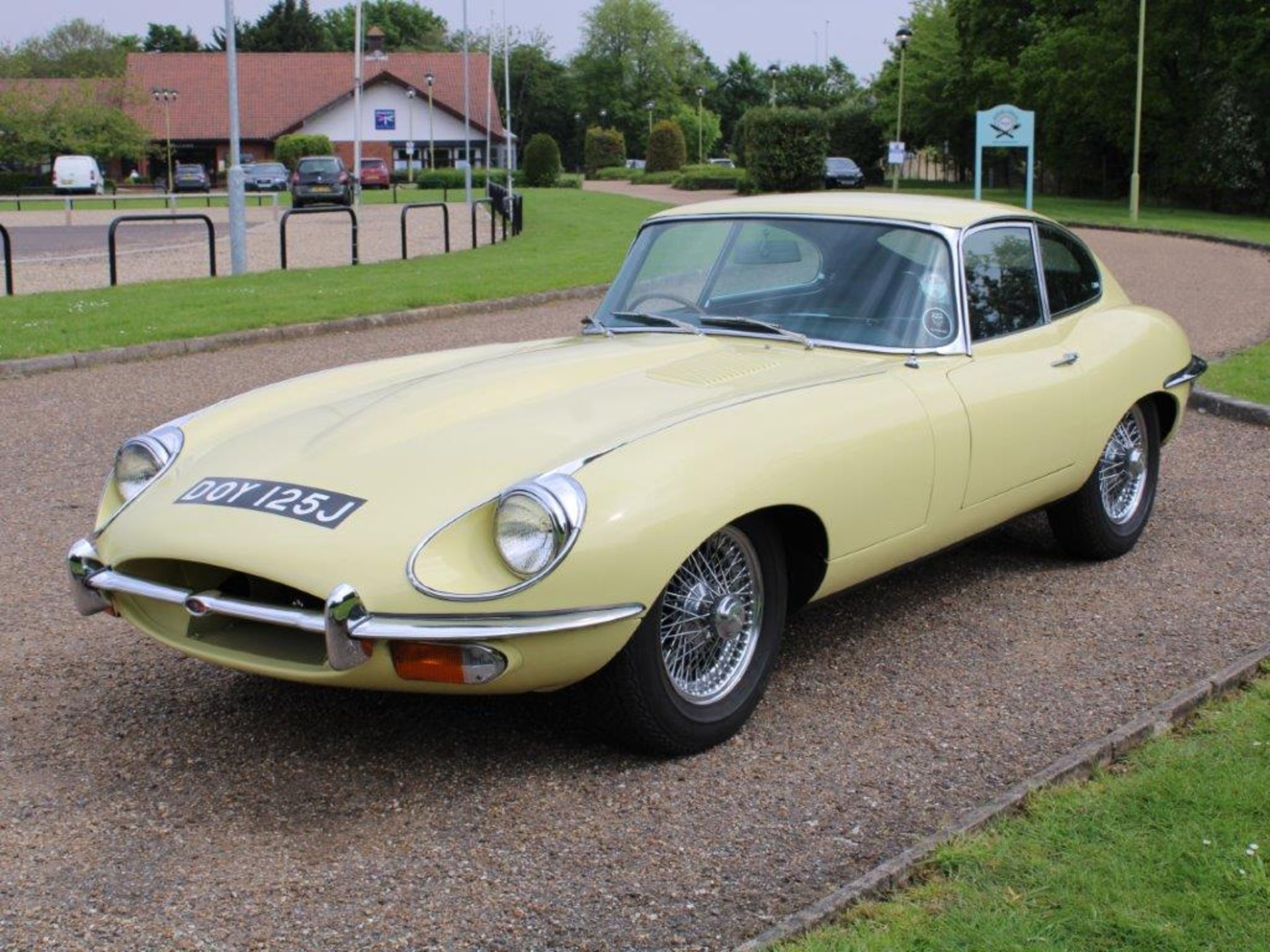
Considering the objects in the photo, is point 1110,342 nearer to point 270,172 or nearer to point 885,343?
point 885,343

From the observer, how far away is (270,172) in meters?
53.9

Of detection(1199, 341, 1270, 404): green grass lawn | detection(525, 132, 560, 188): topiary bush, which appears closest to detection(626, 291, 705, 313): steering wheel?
detection(1199, 341, 1270, 404): green grass lawn

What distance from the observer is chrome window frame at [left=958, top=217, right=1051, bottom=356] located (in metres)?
4.99

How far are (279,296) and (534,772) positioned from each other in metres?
11.5

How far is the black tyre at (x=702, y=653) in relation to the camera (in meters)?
3.67

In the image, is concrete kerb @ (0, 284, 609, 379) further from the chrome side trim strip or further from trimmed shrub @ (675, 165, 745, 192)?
trimmed shrub @ (675, 165, 745, 192)

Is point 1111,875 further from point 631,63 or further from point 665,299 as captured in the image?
Answer: point 631,63

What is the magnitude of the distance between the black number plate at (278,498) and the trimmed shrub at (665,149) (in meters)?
70.8

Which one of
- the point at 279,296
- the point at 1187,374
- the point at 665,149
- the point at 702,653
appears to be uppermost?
the point at 665,149

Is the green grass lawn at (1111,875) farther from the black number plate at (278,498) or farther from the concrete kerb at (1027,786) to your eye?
the black number plate at (278,498)

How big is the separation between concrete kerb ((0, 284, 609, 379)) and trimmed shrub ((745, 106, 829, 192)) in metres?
32.0

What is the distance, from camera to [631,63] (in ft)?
383

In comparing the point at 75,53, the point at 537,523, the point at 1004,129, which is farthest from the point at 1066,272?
the point at 75,53

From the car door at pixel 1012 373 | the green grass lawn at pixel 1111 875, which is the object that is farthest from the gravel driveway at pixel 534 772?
the car door at pixel 1012 373
